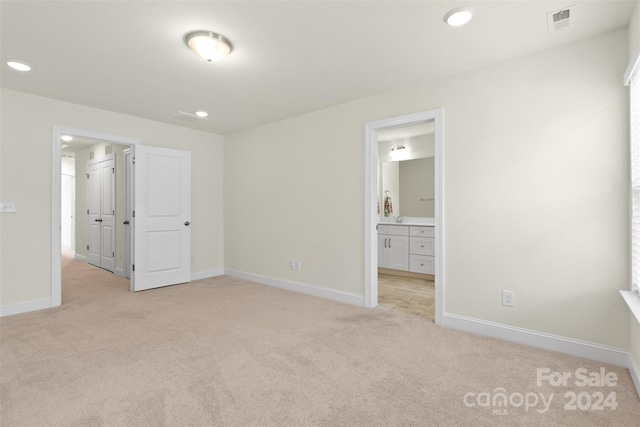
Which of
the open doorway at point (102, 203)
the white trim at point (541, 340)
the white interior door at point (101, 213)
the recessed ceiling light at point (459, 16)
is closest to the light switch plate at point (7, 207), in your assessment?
the open doorway at point (102, 203)

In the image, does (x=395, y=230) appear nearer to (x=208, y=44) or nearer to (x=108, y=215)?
(x=208, y=44)

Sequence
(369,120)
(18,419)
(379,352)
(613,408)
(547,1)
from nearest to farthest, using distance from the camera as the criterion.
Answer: (18,419) < (613,408) < (547,1) < (379,352) < (369,120)

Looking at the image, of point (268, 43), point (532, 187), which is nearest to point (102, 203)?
point (268, 43)

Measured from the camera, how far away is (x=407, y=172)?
19.9 feet

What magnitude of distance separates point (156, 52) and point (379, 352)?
3.08 meters

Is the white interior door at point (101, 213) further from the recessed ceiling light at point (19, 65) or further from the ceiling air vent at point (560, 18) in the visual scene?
the ceiling air vent at point (560, 18)

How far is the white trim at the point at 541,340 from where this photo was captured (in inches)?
93.6

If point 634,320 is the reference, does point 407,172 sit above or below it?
above

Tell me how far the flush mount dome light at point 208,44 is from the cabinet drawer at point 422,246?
4.04 m

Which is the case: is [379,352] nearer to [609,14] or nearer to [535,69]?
[535,69]

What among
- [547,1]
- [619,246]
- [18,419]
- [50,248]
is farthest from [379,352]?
[50,248]

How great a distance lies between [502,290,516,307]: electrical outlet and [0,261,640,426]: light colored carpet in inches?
13.2

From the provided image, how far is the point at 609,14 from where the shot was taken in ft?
7.09

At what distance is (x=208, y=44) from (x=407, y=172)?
4.43 m
